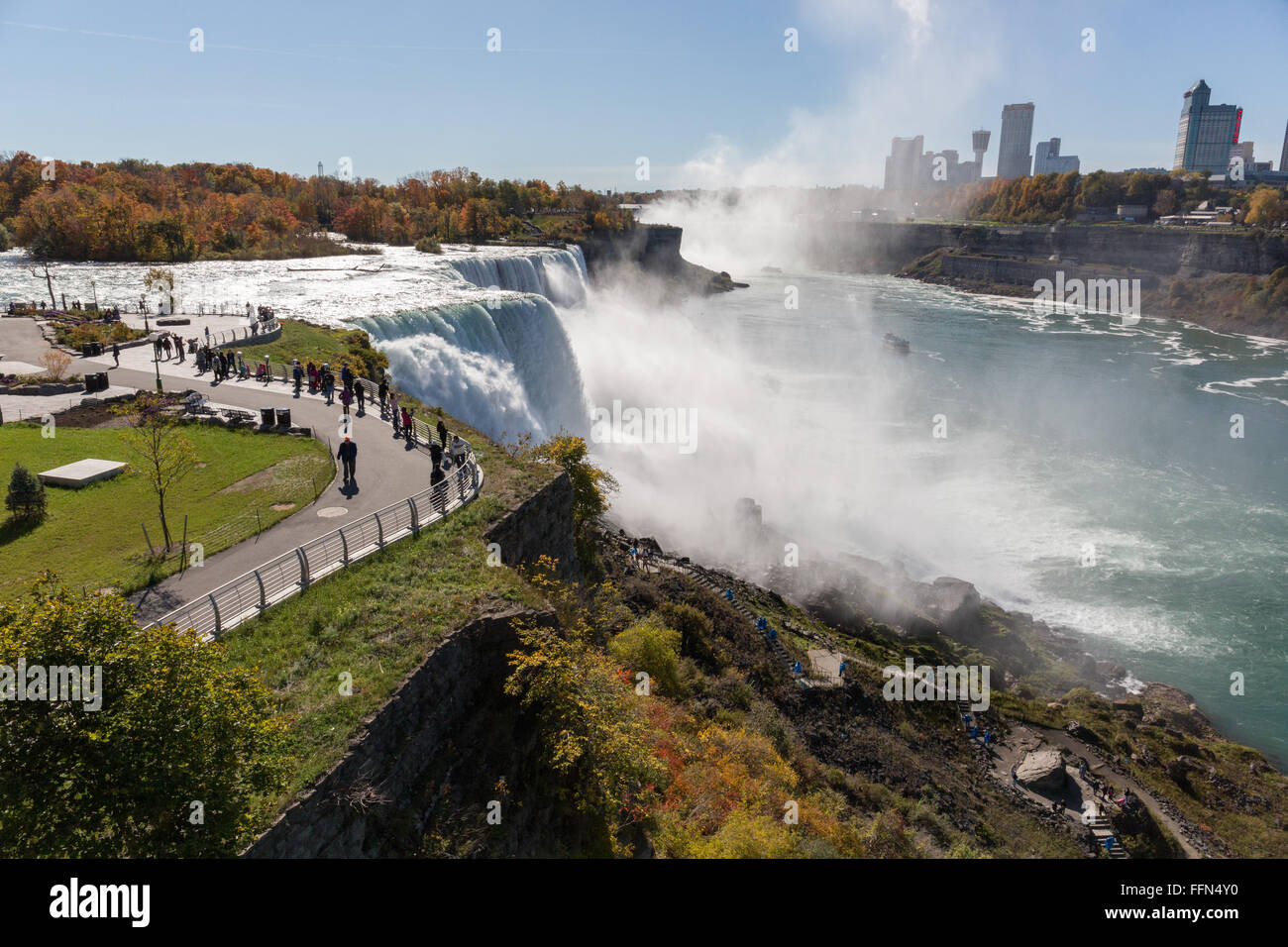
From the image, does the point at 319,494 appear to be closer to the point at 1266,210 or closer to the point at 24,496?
the point at 24,496

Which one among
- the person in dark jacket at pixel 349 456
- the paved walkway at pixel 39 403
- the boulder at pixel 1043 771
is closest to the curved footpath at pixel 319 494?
the person in dark jacket at pixel 349 456

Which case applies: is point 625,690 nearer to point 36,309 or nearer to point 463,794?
point 463,794

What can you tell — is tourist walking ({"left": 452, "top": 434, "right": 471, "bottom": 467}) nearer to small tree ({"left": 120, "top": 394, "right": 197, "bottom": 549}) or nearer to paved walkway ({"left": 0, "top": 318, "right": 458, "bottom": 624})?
paved walkway ({"left": 0, "top": 318, "right": 458, "bottom": 624})

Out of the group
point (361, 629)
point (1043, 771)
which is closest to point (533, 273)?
point (1043, 771)

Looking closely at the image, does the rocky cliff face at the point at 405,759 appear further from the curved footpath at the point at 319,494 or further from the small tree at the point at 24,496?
the small tree at the point at 24,496

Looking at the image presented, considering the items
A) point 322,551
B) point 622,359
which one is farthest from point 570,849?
point 622,359

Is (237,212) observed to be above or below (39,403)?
above
